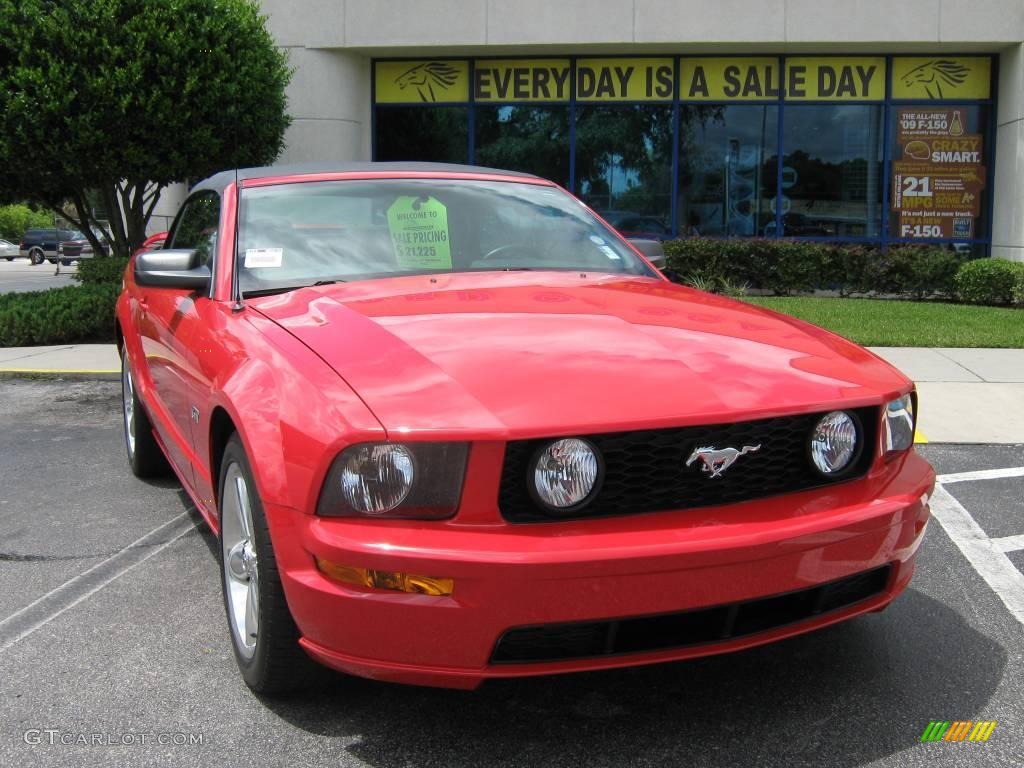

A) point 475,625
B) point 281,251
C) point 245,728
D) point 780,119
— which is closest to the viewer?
point 475,625

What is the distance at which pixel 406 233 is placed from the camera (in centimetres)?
387

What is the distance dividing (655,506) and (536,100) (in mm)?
15196

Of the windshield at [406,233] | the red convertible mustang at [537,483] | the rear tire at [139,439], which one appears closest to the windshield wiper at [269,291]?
the windshield at [406,233]

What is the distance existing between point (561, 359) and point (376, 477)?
58 centimetres

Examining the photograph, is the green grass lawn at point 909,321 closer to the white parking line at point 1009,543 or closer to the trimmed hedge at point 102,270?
the white parking line at point 1009,543

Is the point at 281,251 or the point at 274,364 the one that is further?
the point at 281,251

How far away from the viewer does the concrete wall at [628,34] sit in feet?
50.2

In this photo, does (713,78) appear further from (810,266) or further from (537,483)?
(537,483)

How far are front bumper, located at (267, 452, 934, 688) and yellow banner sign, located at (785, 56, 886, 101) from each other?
15215 millimetres

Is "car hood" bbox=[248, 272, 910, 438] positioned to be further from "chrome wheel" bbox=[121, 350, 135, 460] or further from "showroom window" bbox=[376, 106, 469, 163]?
"showroom window" bbox=[376, 106, 469, 163]

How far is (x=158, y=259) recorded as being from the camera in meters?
3.66

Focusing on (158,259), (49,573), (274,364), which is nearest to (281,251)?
(158,259)

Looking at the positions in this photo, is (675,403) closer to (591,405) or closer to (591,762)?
(591,405)

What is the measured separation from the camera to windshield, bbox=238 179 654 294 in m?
3.64
